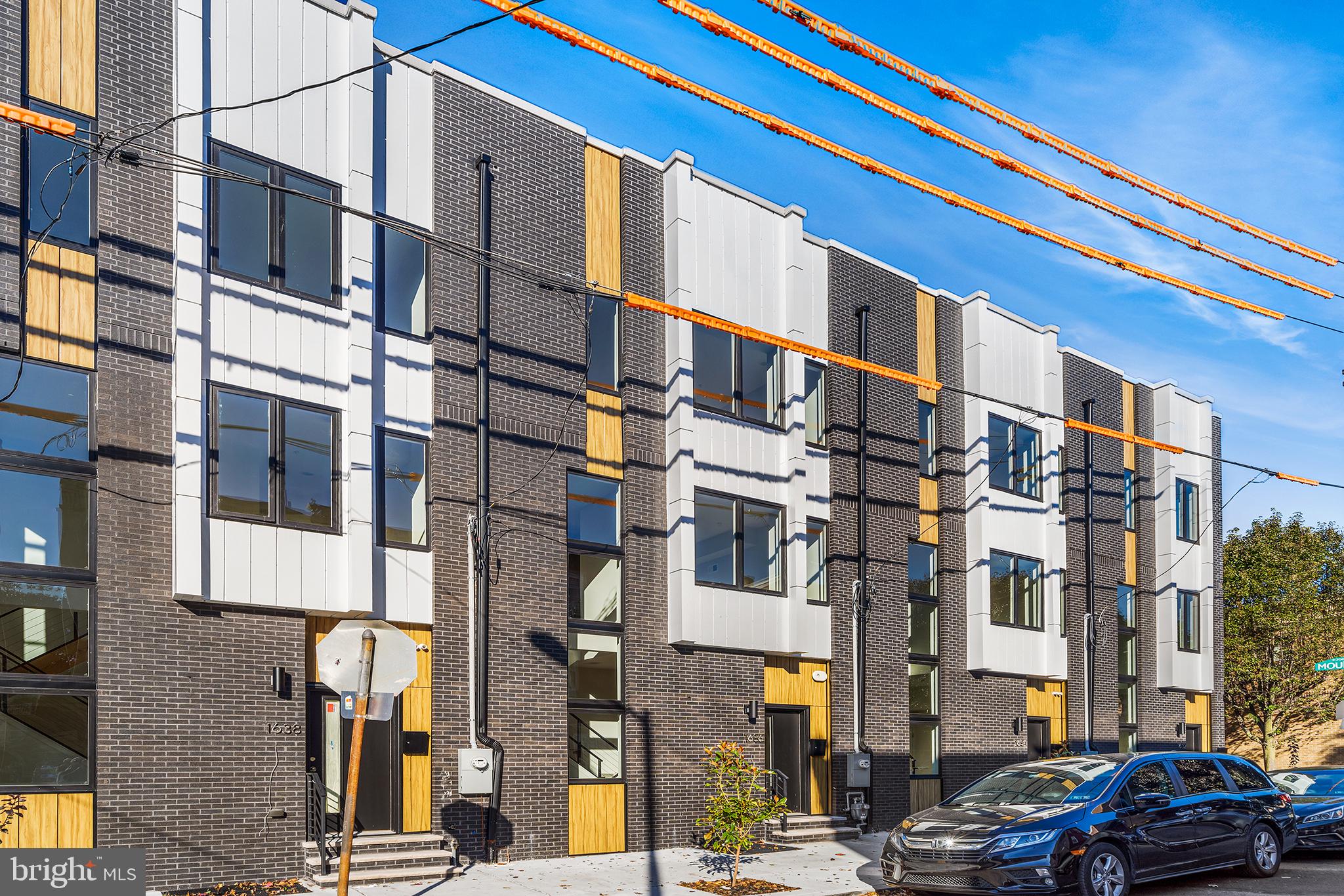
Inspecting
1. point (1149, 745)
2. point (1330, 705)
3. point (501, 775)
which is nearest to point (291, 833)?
point (501, 775)

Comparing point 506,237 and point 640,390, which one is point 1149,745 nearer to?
point 640,390

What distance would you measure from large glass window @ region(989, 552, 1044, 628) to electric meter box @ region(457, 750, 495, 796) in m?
12.0

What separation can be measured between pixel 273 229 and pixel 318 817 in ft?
22.3

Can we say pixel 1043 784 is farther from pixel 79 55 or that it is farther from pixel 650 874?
pixel 79 55

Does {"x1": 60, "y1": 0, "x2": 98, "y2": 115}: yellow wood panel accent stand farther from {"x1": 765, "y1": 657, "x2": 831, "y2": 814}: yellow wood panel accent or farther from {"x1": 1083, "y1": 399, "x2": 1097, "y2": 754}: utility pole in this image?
{"x1": 1083, "y1": 399, "x2": 1097, "y2": 754}: utility pole

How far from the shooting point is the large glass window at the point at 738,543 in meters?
18.9

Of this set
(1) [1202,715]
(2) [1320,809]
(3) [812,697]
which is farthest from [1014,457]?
(2) [1320,809]

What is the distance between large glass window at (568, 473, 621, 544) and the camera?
17.8 meters

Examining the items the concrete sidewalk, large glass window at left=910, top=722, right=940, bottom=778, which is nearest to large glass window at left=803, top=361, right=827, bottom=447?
large glass window at left=910, top=722, right=940, bottom=778

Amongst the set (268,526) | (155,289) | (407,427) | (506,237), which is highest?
(506,237)

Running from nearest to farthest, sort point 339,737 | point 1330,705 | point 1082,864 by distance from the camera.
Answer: point 1082,864 < point 339,737 < point 1330,705

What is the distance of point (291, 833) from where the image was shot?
13.9 meters

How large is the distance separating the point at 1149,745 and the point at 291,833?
70.1ft

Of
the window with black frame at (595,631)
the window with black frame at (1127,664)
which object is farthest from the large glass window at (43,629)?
the window with black frame at (1127,664)
